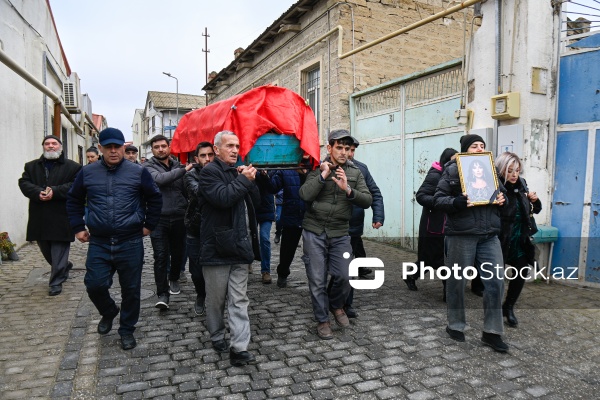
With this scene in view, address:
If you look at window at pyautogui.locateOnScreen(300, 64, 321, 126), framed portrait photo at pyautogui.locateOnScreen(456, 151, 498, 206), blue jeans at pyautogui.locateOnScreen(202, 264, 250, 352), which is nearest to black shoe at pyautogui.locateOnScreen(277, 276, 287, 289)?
blue jeans at pyautogui.locateOnScreen(202, 264, 250, 352)

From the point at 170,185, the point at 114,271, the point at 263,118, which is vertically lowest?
the point at 114,271

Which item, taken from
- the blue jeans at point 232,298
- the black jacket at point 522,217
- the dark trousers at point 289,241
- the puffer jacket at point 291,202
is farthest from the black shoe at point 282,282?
the black jacket at point 522,217

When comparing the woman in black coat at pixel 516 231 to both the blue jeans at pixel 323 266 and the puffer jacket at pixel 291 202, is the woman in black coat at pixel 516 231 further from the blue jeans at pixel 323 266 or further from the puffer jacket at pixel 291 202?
the puffer jacket at pixel 291 202

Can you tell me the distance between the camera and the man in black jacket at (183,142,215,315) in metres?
4.52

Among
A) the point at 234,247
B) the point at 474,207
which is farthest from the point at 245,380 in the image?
the point at 474,207

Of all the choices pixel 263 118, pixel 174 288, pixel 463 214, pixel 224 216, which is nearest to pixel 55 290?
pixel 174 288

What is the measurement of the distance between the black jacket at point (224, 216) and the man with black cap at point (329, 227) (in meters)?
0.76

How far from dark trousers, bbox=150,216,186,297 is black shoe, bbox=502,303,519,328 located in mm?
3652

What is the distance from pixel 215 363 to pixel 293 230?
7.99ft

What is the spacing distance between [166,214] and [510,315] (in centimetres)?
387

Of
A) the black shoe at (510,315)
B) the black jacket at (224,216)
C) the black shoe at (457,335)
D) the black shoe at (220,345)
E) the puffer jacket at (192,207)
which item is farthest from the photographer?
the black shoe at (510,315)

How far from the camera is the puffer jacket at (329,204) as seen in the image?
4320 millimetres

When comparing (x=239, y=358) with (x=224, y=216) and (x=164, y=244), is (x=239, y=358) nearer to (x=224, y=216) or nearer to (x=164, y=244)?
(x=224, y=216)

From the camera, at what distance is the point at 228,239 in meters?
3.69
